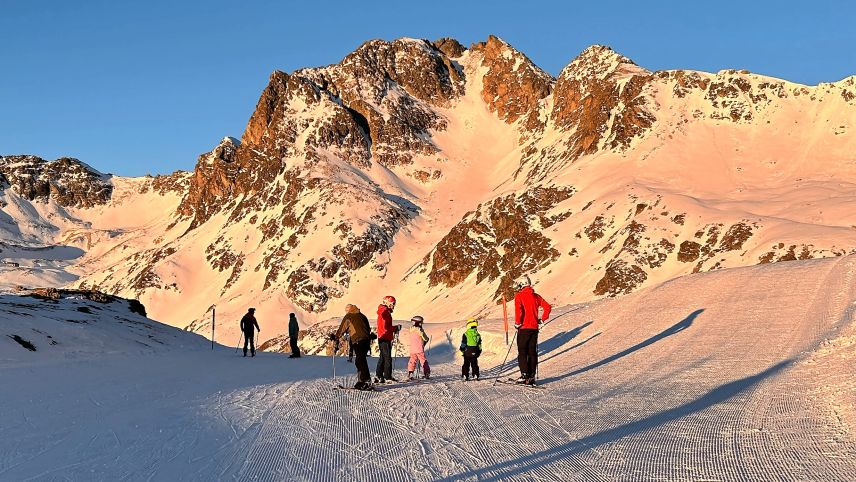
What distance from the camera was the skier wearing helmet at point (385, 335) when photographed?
16.4 m

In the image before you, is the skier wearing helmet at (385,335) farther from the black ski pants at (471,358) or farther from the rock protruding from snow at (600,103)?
the rock protruding from snow at (600,103)

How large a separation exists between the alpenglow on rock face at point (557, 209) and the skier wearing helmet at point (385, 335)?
56.1 meters

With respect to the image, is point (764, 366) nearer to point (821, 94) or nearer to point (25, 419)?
point (25, 419)

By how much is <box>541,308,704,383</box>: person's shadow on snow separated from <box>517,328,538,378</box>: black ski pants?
1.40m

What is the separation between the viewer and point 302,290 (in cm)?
13962

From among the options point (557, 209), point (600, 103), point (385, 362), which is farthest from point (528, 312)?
point (600, 103)

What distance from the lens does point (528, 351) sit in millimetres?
15750

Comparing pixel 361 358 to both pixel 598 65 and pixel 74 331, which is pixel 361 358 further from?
pixel 598 65

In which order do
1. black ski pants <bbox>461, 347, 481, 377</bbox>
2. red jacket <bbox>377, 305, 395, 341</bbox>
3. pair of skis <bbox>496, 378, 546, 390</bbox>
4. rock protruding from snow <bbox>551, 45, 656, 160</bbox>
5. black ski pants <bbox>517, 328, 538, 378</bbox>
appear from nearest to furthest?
pair of skis <bbox>496, 378, 546, 390</bbox>, black ski pants <bbox>517, 328, 538, 378</bbox>, red jacket <bbox>377, 305, 395, 341</bbox>, black ski pants <bbox>461, 347, 481, 377</bbox>, rock protruding from snow <bbox>551, 45, 656, 160</bbox>

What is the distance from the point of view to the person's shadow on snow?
17.9 meters

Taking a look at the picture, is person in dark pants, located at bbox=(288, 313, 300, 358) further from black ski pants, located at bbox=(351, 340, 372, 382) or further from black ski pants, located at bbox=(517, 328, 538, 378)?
black ski pants, located at bbox=(517, 328, 538, 378)

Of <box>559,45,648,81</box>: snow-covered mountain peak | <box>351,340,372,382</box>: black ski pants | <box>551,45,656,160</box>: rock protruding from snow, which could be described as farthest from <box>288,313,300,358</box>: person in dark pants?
<box>559,45,648,81</box>: snow-covered mountain peak

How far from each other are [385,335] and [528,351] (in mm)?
3219

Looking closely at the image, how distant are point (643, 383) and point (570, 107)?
17136cm
